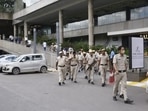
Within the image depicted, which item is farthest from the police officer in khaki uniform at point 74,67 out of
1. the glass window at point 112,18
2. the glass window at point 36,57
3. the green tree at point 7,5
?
the green tree at point 7,5

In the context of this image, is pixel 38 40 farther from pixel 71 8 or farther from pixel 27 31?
pixel 27 31

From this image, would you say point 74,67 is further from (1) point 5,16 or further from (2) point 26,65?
(1) point 5,16

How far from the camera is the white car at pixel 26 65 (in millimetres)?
25381

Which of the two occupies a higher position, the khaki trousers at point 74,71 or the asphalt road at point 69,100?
the khaki trousers at point 74,71

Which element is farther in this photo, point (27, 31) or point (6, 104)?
point (27, 31)

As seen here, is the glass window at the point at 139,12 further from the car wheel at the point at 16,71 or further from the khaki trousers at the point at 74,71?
the khaki trousers at the point at 74,71

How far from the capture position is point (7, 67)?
25.4m

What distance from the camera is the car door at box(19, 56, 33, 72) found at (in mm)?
25812

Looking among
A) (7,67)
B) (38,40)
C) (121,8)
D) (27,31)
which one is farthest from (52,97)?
(27,31)

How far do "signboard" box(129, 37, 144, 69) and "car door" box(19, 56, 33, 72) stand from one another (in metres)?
10.5

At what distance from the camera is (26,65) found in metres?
26.0

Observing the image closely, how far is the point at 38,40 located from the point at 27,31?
12.1 meters

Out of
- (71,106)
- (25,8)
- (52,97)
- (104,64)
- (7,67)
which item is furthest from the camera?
(25,8)

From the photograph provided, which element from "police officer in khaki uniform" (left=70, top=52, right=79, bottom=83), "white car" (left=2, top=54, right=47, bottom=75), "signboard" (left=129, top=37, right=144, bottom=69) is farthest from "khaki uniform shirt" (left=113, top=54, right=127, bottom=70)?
"white car" (left=2, top=54, right=47, bottom=75)
